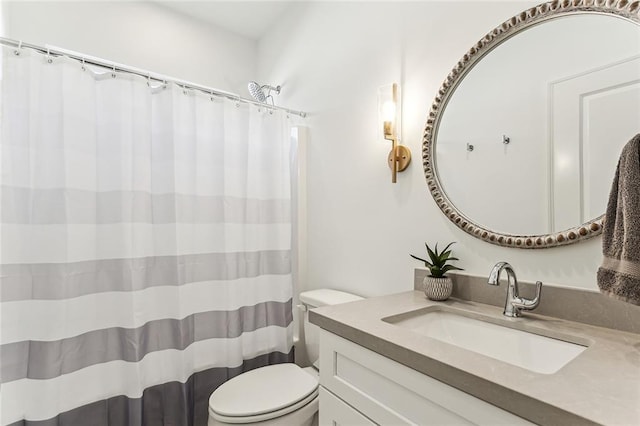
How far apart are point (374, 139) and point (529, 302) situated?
97cm

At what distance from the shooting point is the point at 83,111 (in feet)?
4.68

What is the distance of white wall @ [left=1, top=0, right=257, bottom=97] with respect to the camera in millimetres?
1837

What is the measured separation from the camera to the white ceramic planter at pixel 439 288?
3.93 ft

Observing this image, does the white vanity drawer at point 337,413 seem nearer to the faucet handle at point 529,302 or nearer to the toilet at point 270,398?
the toilet at point 270,398

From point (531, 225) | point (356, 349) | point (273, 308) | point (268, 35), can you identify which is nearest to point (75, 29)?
point (268, 35)

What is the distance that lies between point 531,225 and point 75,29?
256cm

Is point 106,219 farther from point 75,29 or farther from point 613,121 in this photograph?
point 613,121

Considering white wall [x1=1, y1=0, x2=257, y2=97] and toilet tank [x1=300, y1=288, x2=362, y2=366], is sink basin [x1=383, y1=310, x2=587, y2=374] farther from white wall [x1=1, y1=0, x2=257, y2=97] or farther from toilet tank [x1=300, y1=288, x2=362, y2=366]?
white wall [x1=1, y1=0, x2=257, y2=97]

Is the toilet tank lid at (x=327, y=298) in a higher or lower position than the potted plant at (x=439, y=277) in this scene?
lower

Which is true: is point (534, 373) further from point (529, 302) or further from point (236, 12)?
point (236, 12)

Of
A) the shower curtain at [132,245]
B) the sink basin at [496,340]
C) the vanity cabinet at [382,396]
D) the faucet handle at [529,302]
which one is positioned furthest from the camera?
the shower curtain at [132,245]

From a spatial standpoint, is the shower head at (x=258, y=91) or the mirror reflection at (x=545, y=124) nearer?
the mirror reflection at (x=545, y=124)

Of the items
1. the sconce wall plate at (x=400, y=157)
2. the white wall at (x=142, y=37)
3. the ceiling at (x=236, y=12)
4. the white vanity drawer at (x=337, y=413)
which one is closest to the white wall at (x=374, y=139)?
the sconce wall plate at (x=400, y=157)

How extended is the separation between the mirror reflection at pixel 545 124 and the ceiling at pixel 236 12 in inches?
63.5
